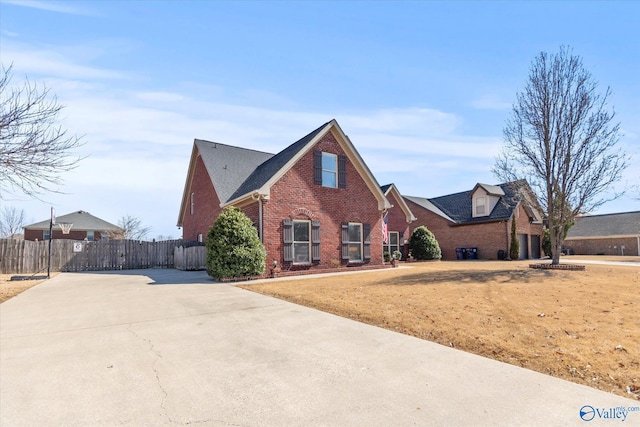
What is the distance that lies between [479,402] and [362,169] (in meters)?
15.7

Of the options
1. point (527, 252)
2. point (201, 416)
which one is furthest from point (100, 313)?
point (527, 252)

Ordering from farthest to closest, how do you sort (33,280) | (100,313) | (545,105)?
(545,105) < (33,280) < (100,313)

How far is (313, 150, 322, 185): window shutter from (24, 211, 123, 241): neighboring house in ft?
104

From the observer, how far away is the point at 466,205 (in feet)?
103

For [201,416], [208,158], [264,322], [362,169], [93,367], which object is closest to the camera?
[201,416]

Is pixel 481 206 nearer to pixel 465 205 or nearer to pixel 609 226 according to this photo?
pixel 465 205

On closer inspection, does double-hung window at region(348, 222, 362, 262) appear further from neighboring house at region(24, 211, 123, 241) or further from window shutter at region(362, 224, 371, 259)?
neighboring house at region(24, 211, 123, 241)

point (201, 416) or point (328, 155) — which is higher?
point (328, 155)

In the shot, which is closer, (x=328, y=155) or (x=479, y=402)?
(x=479, y=402)

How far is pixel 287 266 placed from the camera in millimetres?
15297

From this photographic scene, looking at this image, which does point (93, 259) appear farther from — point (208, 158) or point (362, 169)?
point (362, 169)

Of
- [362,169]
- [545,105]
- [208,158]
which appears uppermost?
[545,105]

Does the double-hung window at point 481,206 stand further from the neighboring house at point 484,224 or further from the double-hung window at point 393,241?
the double-hung window at point 393,241

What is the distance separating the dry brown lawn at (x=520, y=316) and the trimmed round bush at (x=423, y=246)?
574 inches
